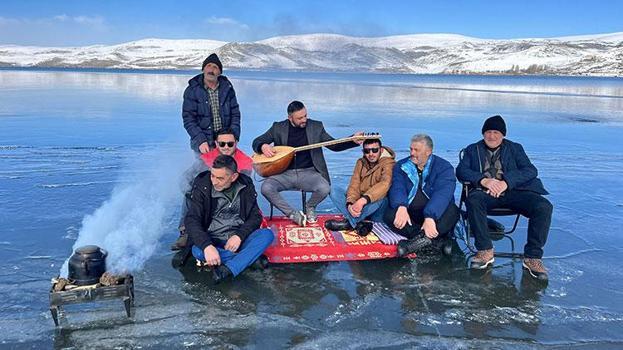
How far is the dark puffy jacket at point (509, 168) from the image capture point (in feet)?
19.1

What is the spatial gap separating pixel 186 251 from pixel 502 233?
3.85 metres

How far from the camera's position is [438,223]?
19.1 feet

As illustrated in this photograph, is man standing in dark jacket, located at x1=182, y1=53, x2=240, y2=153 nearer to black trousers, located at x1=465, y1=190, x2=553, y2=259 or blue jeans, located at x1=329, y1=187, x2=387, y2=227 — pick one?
blue jeans, located at x1=329, y1=187, x2=387, y2=227

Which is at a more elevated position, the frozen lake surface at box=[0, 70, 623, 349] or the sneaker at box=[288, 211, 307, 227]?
the sneaker at box=[288, 211, 307, 227]

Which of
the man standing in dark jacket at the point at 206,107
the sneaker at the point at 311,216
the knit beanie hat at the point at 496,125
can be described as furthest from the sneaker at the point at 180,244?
the knit beanie hat at the point at 496,125

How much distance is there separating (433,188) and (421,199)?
199 mm

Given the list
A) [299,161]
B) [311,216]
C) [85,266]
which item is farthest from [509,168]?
[85,266]

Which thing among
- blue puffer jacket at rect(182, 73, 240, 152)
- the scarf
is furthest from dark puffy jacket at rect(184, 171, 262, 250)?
the scarf

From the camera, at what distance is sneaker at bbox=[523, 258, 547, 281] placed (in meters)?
5.36

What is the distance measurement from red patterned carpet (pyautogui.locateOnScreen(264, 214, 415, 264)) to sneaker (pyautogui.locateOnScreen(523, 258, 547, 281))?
4.61 ft

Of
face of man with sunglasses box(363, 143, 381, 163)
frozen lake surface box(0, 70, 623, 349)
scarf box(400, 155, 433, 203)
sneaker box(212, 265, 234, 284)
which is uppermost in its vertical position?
face of man with sunglasses box(363, 143, 381, 163)

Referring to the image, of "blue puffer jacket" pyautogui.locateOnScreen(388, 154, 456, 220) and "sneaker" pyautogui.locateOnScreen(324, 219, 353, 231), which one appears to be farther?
"sneaker" pyautogui.locateOnScreen(324, 219, 353, 231)

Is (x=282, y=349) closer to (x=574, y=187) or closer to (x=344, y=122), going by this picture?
(x=574, y=187)

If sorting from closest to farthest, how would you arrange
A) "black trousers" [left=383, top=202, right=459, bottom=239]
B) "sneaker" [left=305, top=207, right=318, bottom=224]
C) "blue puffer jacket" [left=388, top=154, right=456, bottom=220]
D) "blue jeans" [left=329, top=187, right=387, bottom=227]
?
1. "blue puffer jacket" [left=388, top=154, right=456, bottom=220]
2. "black trousers" [left=383, top=202, right=459, bottom=239]
3. "blue jeans" [left=329, top=187, right=387, bottom=227]
4. "sneaker" [left=305, top=207, right=318, bottom=224]
